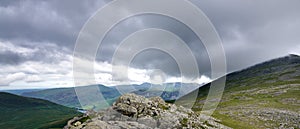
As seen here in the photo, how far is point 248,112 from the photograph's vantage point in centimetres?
8581

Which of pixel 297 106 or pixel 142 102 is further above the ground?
pixel 142 102

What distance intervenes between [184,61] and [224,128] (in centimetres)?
1972

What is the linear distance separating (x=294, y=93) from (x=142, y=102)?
11640 cm

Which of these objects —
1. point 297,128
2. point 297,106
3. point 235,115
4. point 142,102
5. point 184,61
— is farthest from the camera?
point 297,106

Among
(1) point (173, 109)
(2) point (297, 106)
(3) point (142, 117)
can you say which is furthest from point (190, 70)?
(2) point (297, 106)

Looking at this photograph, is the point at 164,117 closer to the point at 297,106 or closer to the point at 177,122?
the point at 177,122

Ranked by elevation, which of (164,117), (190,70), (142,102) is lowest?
(164,117)

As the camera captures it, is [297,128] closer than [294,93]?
Yes

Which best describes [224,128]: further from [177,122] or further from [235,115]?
[235,115]

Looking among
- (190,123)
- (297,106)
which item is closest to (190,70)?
(190,123)

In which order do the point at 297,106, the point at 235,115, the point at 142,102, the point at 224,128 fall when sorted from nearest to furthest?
1. the point at 142,102
2. the point at 224,128
3. the point at 235,115
4. the point at 297,106

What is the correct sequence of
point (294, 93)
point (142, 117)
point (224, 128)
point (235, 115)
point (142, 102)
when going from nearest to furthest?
point (142, 117)
point (142, 102)
point (224, 128)
point (235, 115)
point (294, 93)

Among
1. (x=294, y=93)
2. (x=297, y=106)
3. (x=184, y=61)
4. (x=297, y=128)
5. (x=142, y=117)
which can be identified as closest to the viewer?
(x=142, y=117)

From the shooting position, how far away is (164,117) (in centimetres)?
4141
